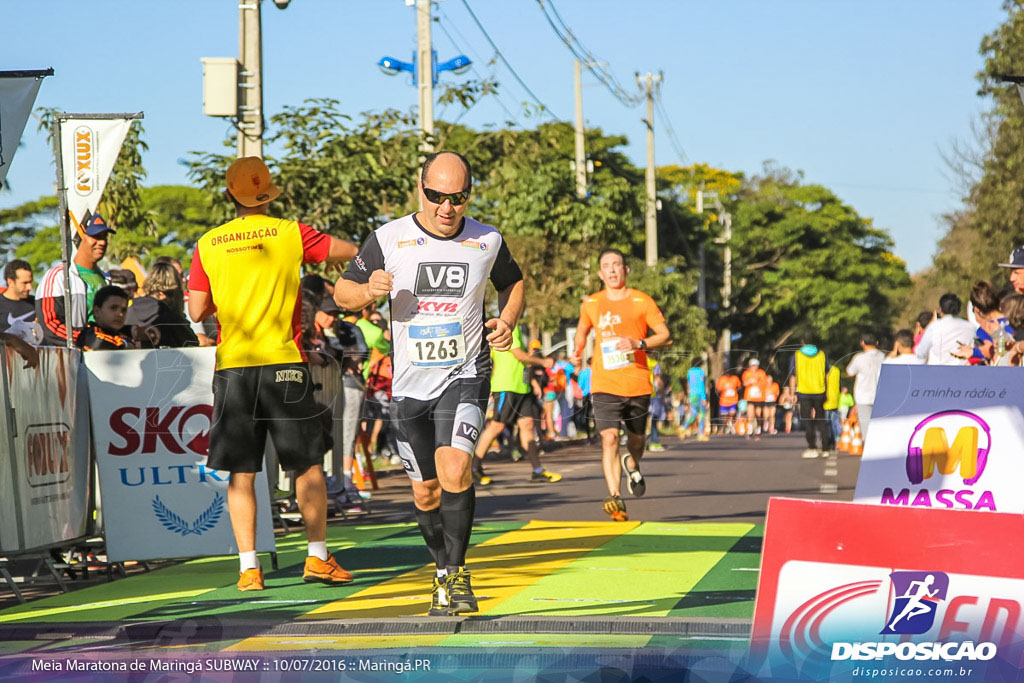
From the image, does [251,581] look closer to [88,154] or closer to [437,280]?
[437,280]

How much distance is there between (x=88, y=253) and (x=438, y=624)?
5.21 m

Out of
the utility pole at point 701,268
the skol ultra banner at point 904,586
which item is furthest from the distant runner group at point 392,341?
the utility pole at point 701,268

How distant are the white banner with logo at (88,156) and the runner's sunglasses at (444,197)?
496cm

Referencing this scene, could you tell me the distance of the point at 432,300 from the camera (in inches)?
273

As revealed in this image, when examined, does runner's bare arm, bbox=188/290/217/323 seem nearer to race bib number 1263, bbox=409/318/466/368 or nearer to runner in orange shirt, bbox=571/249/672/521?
race bib number 1263, bbox=409/318/466/368

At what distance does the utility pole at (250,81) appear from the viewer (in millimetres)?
13000

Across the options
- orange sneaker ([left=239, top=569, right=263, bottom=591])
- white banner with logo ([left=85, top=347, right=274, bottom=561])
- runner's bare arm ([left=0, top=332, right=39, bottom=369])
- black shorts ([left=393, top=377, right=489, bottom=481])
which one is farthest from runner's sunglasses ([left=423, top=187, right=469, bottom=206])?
white banner with logo ([left=85, top=347, right=274, bottom=561])

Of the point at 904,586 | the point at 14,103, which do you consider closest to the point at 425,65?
the point at 14,103

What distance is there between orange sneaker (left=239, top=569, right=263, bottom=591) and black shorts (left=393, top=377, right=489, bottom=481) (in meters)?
1.38

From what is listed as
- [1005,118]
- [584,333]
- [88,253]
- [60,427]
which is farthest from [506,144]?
[1005,118]

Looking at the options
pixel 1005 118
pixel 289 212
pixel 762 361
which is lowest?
pixel 762 361

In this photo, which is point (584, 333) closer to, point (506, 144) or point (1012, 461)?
point (1012, 461)

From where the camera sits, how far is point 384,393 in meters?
15.5

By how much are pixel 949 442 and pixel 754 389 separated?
6.14 meters
